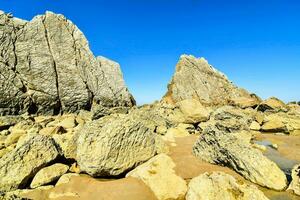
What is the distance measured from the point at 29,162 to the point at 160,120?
19.5m

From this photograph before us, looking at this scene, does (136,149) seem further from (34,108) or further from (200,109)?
(34,108)

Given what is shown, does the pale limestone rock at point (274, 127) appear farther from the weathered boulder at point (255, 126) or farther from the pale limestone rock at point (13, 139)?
the pale limestone rock at point (13, 139)

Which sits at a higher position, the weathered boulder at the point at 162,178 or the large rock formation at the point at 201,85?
the large rock formation at the point at 201,85

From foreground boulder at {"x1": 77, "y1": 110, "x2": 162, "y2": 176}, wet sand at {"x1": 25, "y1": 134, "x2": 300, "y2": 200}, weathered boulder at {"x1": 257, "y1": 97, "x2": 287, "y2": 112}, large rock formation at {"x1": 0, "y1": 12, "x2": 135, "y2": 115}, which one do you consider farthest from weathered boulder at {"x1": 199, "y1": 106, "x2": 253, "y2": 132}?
weathered boulder at {"x1": 257, "y1": 97, "x2": 287, "y2": 112}

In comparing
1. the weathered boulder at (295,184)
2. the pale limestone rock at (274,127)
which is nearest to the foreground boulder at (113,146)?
the weathered boulder at (295,184)

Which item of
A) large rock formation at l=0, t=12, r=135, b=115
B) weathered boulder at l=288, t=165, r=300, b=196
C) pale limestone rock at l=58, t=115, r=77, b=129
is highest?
large rock formation at l=0, t=12, r=135, b=115

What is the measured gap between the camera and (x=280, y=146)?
85.1 ft

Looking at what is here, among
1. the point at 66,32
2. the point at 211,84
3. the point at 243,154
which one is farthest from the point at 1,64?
the point at 211,84

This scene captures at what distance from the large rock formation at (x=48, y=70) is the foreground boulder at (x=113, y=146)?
79.6ft

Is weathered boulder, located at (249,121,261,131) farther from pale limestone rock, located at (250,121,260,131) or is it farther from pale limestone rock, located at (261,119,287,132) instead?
pale limestone rock, located at (261,119,287,132)

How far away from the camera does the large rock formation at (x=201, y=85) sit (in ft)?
218

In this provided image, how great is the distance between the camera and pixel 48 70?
39.8 m

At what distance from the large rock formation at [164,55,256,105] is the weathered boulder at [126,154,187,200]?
1998 inches

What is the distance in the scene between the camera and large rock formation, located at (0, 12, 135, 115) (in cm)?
3725
